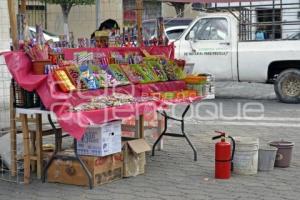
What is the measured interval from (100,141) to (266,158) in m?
2.04

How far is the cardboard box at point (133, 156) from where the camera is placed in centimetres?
678

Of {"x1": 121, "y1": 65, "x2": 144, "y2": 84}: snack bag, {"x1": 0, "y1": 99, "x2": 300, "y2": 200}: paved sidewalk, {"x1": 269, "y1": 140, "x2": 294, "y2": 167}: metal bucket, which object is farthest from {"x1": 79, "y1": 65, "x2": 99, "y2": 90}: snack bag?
{"x1": 269, "y1": 140, "x2": 294, "y2": 167}: metal bucket

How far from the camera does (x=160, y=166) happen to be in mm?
7418

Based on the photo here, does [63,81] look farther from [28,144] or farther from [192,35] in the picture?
[192,35]

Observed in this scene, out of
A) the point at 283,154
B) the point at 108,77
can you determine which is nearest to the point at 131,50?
the point at 108,77

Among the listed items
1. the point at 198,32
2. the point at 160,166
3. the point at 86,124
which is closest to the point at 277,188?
the point at 160,166

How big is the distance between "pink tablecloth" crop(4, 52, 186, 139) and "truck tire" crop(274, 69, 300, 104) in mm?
6875

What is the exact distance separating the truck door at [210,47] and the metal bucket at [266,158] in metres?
6.03

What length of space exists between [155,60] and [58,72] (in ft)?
6.92

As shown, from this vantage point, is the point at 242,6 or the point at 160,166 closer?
the point at 160,166

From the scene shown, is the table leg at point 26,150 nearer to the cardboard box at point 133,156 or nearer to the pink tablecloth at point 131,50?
the pink tablecloth at point 131,50

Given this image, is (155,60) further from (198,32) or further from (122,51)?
(198,32)

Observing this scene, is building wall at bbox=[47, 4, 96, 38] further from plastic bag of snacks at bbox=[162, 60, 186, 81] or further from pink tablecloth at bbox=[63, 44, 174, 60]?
plastic bag of snacks at bbox=[162, 60, 186, 81]

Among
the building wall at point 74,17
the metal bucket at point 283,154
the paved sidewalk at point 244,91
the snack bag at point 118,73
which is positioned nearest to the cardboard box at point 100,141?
the snack bag at point 118,73
